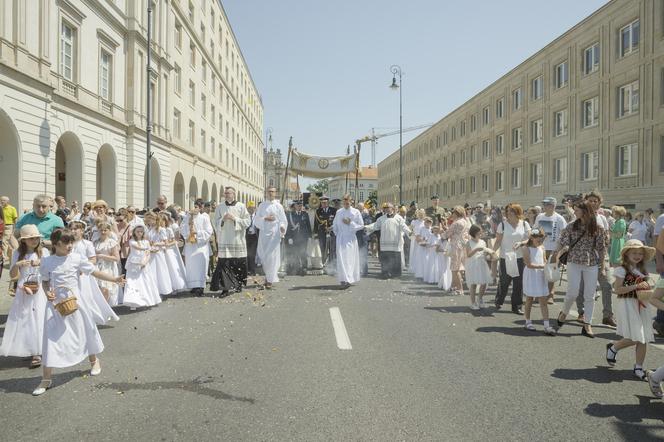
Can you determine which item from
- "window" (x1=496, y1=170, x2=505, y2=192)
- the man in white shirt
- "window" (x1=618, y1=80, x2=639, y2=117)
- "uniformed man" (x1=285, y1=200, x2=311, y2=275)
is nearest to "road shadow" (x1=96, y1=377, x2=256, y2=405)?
the man in white shirt

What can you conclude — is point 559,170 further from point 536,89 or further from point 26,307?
point 26,307

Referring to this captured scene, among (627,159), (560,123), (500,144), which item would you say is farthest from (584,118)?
(500,144)

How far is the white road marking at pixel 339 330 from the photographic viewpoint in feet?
20.5

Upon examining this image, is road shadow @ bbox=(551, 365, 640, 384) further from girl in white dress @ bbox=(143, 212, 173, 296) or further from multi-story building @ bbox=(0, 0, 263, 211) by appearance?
multi-story building @ bbox=(0, 0, 263, 211)

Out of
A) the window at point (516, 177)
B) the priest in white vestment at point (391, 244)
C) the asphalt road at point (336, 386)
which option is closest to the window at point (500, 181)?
the window at point (516, 177)

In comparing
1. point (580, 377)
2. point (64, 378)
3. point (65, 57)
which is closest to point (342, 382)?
point (580, 377)

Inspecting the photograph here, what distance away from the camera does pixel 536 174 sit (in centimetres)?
3431

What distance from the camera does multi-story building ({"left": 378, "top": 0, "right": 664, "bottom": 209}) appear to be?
22.8 meters

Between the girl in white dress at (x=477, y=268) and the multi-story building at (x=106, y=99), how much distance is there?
1417 centimetres

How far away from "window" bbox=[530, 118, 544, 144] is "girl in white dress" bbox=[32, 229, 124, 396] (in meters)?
33.2

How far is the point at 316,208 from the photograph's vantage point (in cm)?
1602

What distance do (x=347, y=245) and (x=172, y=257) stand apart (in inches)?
156

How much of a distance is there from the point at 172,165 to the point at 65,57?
12672 millimetres

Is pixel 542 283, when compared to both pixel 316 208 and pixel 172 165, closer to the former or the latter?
pixel 316 208
